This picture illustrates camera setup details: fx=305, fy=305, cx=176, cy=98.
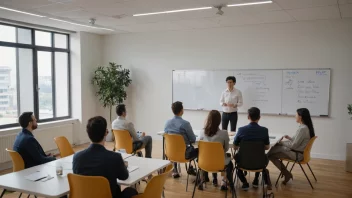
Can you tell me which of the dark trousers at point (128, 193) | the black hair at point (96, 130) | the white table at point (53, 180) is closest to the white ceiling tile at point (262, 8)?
the white table at point (53, 180)

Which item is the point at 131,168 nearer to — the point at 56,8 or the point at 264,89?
the point at 56,8

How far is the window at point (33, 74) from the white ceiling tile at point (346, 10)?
6119mm

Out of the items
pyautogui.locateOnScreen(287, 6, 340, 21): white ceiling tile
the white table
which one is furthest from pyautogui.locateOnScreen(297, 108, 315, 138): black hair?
the white table

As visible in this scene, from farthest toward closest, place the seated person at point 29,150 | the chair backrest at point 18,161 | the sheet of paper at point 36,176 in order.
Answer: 1. the seated person at point 29,150
2. the chair backrest at point 18,161
3. the sheet of paper at point 36,176

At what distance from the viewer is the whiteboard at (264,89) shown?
6.28 metres

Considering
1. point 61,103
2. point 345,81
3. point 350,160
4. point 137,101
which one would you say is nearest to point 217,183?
point 350,160

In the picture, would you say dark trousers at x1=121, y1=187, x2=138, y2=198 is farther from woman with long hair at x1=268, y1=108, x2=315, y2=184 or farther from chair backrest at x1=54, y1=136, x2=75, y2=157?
woman with long hair at x1=268, y1=108, x2=315, y2=184

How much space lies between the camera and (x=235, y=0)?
178 inches

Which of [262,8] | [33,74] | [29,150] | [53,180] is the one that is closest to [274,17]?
[262,8]

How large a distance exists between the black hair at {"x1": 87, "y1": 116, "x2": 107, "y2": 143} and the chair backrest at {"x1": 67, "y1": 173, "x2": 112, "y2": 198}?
0.33 meters

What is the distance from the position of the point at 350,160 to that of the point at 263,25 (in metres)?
3.19

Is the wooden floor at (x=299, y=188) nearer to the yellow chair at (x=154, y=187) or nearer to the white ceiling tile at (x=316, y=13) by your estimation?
the yellow chair at (x=154, y=187)

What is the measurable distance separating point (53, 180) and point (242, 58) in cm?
518

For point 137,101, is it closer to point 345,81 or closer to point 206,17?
point 206,17
